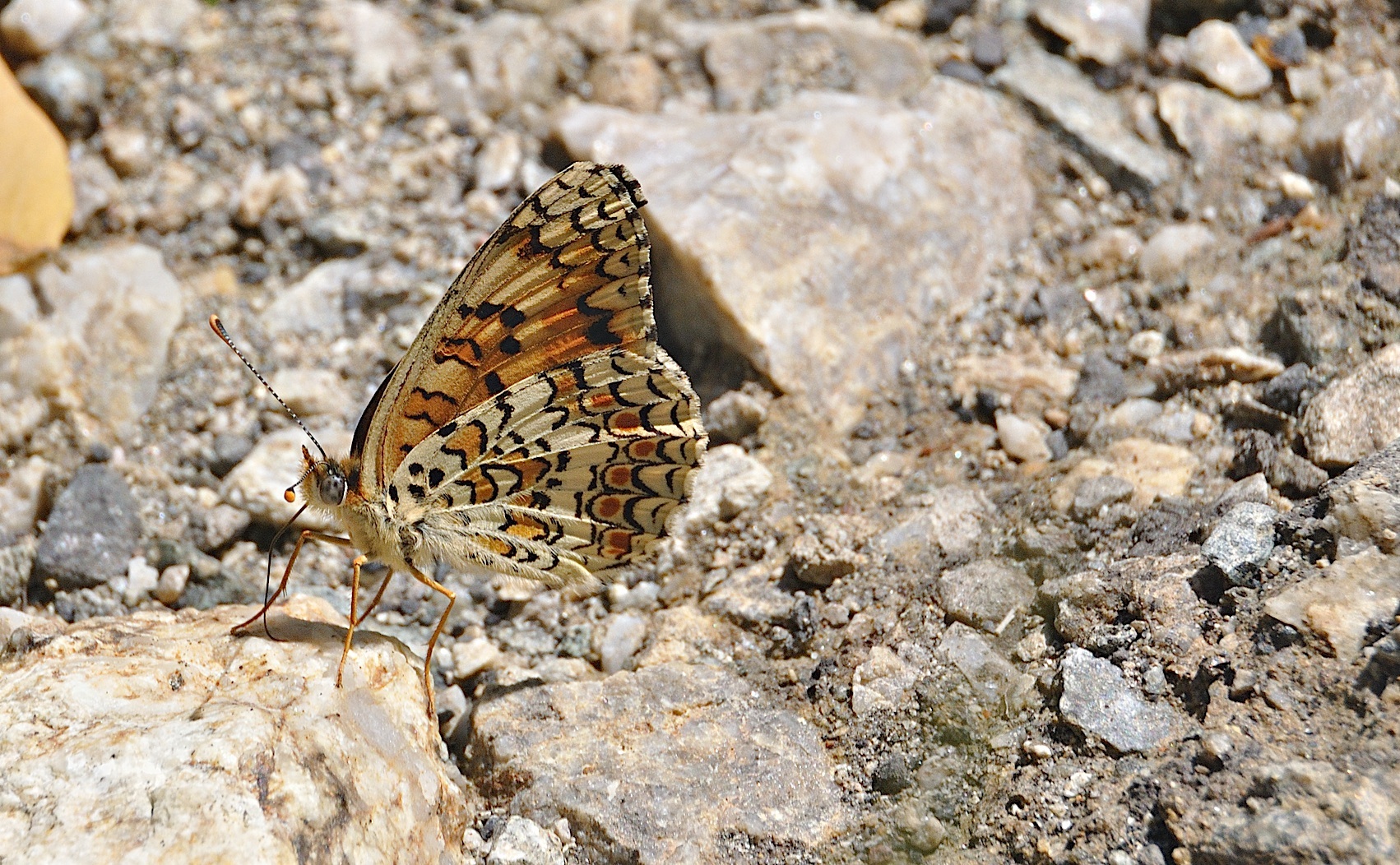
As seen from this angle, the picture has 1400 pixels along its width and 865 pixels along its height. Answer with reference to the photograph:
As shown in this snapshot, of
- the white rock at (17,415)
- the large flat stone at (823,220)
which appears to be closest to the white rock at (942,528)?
the large flat stone at (823,220)

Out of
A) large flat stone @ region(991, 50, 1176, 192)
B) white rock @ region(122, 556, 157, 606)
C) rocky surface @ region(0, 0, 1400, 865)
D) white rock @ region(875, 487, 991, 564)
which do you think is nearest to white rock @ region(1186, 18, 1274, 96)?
rocky surface @ region(0, 0, 1400, 865)

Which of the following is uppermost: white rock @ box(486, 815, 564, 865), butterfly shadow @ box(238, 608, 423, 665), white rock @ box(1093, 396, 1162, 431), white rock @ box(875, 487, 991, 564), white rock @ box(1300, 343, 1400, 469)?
white rock @ box(1300, 343, 1400, 469)

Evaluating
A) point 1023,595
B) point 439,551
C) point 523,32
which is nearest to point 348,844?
point 439,551

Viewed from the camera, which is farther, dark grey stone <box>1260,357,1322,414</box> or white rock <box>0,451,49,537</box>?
white rock <box>0,451,49,537</box>

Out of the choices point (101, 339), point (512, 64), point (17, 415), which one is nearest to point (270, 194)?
point (101, 339)

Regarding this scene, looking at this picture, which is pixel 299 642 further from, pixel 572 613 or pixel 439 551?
pixel 572 613

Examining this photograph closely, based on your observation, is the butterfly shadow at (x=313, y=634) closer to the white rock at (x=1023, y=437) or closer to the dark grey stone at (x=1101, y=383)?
the white rock at (x=1023, y=437)

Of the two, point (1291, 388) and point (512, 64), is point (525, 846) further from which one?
point (512, 64)

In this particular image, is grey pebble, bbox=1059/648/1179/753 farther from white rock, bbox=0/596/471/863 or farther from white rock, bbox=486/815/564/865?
white rock, bbox=0/596/471/863
